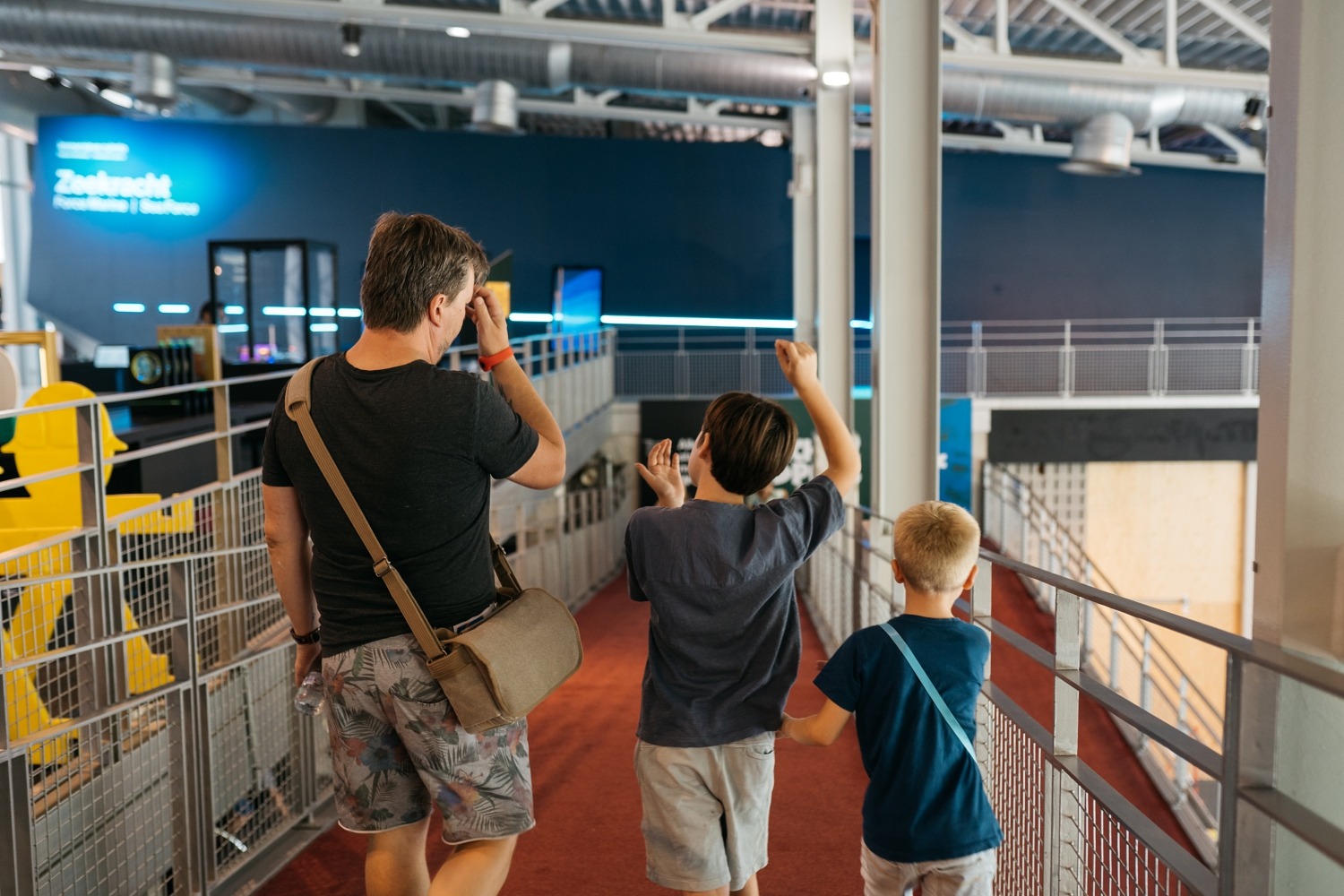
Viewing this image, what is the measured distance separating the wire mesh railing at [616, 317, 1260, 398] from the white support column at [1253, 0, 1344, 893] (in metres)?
12.5

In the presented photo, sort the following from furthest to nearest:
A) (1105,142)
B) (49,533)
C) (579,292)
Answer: (579,292), (1105,142), (49,533)

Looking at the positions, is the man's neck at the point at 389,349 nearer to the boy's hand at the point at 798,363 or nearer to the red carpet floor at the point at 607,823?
the boy's hand at the point at 798,363

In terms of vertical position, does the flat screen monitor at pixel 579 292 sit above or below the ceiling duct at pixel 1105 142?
below

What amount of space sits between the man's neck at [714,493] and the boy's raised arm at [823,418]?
18 cm

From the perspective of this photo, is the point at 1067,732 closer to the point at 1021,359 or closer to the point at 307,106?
the point at 1021,359

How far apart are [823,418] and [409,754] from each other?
3.04ft

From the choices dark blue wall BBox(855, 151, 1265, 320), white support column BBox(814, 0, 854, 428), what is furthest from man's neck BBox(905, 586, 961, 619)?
dark blue wall BBox(855, 151, 1265, 320)

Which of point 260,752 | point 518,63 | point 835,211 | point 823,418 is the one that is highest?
point 518,63

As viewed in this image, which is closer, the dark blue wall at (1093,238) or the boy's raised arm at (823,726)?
the boy's raised arm at (823,726)

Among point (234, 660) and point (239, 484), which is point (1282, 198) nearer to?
point (234, 660)

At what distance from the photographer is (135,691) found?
12.2 ft

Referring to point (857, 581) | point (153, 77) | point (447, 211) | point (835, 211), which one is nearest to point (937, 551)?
point (857, 581)

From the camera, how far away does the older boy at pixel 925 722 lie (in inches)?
70.8

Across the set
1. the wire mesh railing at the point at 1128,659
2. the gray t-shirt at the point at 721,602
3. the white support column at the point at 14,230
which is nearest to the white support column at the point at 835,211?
the wire mesh railing at the point at 1128,659
